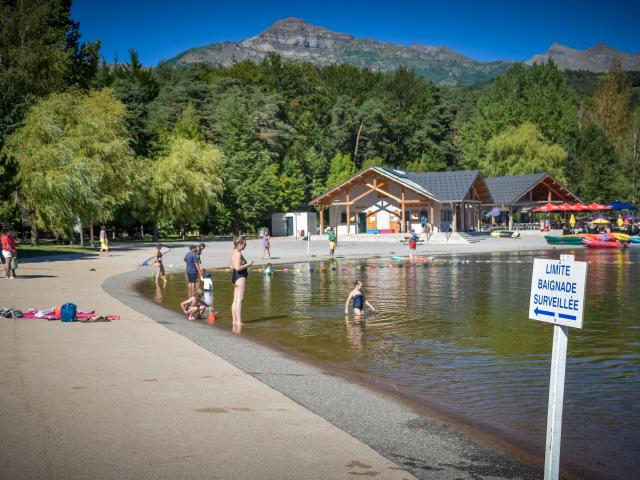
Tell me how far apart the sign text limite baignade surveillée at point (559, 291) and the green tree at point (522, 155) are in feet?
260

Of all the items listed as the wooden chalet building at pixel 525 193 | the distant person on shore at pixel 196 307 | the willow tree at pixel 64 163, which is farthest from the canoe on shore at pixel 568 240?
the distant person on shore at pixel 196 307

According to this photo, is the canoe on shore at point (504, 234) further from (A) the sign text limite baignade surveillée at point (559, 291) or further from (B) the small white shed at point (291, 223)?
(A) the sign text limite baignade surveillée at point (559, 291)

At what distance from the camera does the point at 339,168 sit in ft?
286

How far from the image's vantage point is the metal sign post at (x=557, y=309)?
5.19 metres

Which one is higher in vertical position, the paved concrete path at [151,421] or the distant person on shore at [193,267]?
the distant person on shore at [193,267]

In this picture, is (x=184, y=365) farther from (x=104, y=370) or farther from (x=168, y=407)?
(x=168, y=407)

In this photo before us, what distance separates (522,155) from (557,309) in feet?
267

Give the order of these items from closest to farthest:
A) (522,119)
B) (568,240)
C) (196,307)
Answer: (196,307) → (568,240) → (522,119)

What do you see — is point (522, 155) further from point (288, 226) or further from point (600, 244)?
point (600, 244)

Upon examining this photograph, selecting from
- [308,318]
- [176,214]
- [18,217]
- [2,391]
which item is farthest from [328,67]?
[2,391]

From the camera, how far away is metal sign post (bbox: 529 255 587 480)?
5.19 meters

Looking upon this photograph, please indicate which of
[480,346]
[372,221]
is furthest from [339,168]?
[480,346]

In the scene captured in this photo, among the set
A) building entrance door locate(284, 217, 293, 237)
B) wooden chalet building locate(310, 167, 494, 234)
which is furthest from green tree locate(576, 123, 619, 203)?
building entrance door locate(284, 217, 293, 237)

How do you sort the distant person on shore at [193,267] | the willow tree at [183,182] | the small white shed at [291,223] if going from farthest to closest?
the small white shed at [291,223] < the willow tree at [183,182] < the distant person on shore at [193,267]
